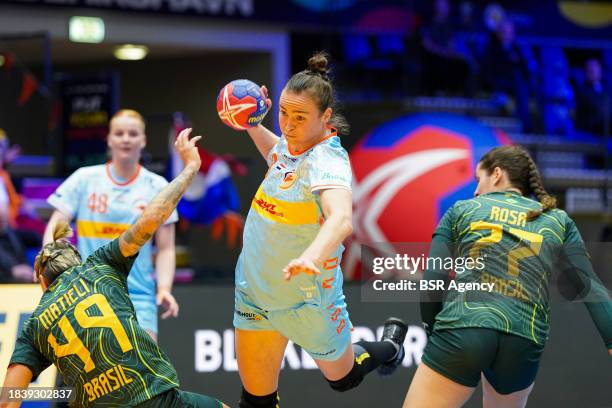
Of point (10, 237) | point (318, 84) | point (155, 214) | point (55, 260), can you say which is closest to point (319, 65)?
point (318, 84)

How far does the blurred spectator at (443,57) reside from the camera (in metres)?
15.4

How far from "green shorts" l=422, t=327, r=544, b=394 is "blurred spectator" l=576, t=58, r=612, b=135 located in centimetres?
1239

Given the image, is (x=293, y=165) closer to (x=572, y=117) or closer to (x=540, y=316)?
(x=540, y=316)

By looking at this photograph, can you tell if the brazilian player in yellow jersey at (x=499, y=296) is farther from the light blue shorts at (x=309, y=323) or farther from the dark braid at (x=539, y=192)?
the light blue shorts at (x=309, y=323)

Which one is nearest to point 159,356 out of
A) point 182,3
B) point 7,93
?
point 7,93

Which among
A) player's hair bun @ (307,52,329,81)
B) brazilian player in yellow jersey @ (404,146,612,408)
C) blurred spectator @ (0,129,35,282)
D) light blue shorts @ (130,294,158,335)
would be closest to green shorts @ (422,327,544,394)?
brazilian player in yellow jersey @ (404,146,612,408)

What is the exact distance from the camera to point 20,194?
38.9 feet

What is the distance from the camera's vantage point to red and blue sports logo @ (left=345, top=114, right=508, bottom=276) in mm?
12000

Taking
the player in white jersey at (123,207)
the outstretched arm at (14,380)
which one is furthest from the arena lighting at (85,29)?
the outstretched arm at (14,380)

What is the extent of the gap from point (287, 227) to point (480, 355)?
1057 mm

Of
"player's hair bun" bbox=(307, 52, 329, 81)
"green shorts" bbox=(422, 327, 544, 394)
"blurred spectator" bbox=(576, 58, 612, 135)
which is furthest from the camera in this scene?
"blurred spectator" bbox=(576, 58, 612, 135)

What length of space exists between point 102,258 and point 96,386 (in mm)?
589

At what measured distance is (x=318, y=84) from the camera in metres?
4.64

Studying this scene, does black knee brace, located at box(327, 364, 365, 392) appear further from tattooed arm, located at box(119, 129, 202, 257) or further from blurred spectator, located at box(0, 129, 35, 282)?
blurred spectator, located at box(0, 129, 35, 282)
